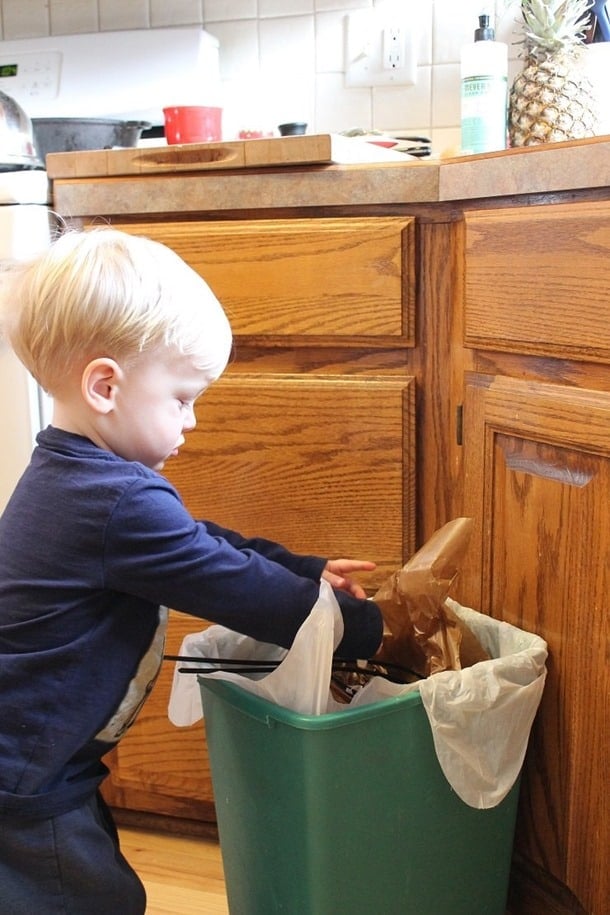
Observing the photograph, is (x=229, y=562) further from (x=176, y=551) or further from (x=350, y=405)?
(x=350, y=405)

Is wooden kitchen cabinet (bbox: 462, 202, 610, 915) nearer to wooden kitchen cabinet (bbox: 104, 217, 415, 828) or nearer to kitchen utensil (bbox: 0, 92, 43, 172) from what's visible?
wooden kitchen cabinet (bbox: 104, 217, 415, 828)

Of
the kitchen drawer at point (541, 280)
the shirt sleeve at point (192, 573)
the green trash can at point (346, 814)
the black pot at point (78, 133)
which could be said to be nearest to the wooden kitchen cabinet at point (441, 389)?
the kitchen drawer at point (541, 280)

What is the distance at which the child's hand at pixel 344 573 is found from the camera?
106 centimetres

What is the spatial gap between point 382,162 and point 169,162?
10.7 inches

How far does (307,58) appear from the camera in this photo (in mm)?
1805

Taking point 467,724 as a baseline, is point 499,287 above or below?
above

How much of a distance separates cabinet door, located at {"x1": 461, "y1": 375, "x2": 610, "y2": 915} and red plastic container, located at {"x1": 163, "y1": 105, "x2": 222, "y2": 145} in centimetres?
58

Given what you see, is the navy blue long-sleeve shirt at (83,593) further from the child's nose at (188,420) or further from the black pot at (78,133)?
the black pot at (78,133)

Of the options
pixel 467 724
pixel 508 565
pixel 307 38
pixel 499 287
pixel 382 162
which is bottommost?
pixel 467 724

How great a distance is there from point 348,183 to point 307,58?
2.41ft

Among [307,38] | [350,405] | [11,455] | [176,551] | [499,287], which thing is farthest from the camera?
[307,38]

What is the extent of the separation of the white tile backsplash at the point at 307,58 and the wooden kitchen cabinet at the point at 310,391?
65 centimetres

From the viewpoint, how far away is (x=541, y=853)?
117 centimetres

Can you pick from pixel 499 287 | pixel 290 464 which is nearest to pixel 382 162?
pixel 499 287
